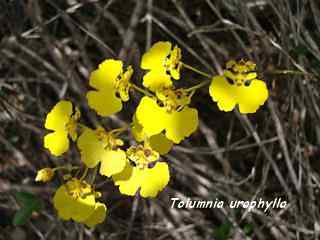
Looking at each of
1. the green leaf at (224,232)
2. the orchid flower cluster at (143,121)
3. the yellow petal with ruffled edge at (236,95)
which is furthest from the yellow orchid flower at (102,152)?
the green leaf at (224,232)

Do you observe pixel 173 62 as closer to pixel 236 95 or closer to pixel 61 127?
pixel 236 95

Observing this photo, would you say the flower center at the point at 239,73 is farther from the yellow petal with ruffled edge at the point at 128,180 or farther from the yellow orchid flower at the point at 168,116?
the yellow petal with ruffled edge at the point at 128,180

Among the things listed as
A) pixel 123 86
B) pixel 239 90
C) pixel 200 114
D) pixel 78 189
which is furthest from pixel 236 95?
pixel 200 114

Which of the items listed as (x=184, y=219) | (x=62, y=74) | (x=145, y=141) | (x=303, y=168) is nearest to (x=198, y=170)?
(x=184, y=219)

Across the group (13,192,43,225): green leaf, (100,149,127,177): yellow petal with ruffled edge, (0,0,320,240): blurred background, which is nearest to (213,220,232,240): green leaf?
(0,0,320,240): blurred background

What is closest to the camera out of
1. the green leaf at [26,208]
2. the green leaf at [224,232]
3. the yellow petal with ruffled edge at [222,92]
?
the yellow petal with ruffled edge at [222,92]

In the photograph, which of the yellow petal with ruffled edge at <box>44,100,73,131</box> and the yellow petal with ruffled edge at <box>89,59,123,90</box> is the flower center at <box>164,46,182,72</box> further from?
the yellow petal with ruffled edge at <box>44,100,73,131</box>
